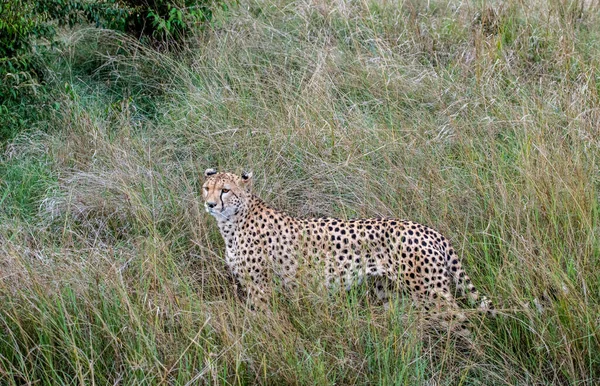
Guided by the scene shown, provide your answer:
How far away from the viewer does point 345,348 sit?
317 centimetres

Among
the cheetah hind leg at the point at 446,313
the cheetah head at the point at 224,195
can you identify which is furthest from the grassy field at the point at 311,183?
the cheetah head at the point at 224,195

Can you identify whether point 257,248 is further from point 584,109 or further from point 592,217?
point 584,109

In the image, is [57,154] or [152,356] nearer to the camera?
[152,356]

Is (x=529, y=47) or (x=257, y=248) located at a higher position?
(x=529, y=47)

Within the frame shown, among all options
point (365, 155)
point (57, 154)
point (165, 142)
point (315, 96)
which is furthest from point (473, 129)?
point (57, 154)

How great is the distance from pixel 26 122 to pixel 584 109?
134 inches

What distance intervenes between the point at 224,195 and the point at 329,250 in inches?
22.8

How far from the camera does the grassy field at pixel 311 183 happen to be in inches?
124

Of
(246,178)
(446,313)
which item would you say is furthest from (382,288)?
(246,178)

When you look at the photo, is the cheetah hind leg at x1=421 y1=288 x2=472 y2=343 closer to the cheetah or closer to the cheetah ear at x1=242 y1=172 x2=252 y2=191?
the cheetah

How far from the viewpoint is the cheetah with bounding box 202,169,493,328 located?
145 inches

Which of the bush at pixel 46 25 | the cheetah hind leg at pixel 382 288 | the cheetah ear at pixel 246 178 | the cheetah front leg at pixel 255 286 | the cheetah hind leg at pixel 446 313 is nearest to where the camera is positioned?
the cheetah hind leg at pixel 446 313

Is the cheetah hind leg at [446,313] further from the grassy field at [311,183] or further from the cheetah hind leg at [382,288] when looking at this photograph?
the cheetah hind leg at [382,288]

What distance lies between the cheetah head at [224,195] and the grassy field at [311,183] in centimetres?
19
